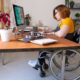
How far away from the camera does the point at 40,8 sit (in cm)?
364

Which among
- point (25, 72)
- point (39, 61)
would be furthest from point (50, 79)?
point (25, 72)

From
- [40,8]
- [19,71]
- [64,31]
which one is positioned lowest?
[19,71]

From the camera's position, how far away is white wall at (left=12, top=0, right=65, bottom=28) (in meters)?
3.58

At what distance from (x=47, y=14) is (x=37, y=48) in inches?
107

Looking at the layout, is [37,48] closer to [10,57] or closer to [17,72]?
[17,72]

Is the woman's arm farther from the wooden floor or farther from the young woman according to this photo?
the wooden floor

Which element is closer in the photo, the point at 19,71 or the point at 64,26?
the point at 64,26

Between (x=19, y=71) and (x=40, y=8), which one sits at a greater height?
(x=40, y=8)

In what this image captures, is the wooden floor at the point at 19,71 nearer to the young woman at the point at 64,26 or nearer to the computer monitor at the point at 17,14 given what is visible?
the young woman at the point at 64,26

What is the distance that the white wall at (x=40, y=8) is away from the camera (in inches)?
141

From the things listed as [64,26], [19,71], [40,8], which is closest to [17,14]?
[64,26]

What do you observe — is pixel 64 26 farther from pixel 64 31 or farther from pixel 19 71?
pixel 19 71

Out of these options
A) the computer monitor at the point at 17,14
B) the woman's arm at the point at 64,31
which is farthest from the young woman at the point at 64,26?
the computer monitor at the point at 17,14

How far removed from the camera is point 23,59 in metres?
2.67
